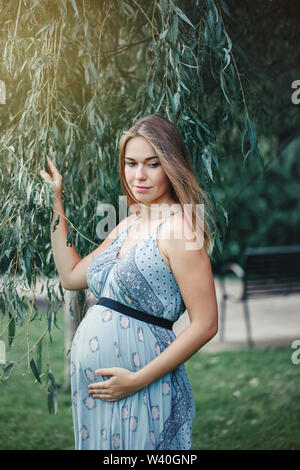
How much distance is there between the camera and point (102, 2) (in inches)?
110

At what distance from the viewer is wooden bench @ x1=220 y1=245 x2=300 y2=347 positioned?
21.3 ft

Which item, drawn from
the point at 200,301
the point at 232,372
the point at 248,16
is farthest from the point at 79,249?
the point at 232,372

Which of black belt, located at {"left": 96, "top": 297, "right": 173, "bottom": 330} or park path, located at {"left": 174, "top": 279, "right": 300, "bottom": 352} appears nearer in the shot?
black belt, located at {"left": 96, "top": 297, "right": 173, "bottom": 330}

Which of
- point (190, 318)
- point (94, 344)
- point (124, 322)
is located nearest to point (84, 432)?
point (94, 344)

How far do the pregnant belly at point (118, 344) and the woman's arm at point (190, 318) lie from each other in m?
0.05

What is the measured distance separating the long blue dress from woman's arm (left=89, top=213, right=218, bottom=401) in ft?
0.19

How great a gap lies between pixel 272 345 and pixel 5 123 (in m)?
4.53

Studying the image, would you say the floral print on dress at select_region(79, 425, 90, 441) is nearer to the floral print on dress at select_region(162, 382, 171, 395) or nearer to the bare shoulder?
the floral print on dress at select_region(162, 382, 171, 395)

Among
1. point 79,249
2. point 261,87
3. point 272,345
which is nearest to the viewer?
point 79,249

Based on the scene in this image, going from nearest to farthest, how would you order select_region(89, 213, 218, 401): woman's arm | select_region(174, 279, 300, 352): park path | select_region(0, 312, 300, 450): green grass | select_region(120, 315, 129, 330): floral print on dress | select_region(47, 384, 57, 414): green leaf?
select_region(89, 213, 218, 401): woman's arm, select_region(120, 315, 129, 330): floral print on dress, select_region(47, 384, 57, 414): green leaf, select_region(0, 312, 300, 450): green grass, select_region(174, 279, 300, 352): park path

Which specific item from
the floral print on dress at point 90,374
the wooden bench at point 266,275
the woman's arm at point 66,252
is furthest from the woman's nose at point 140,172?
the wooden bench at point 266,275

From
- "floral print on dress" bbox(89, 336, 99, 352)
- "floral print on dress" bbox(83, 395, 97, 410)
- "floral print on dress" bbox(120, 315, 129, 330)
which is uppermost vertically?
"floral print on dress" bbox(120, 315, 129, 330)

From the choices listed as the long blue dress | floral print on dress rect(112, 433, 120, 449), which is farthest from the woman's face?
floral print on dress rect(112, 433, 120, 449)
